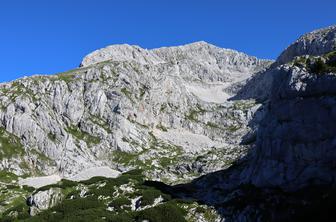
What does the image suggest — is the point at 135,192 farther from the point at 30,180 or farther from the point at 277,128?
the point at 30,180

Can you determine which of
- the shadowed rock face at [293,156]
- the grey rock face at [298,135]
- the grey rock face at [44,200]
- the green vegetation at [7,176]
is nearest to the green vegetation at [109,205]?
the grey rock face at [44,200]

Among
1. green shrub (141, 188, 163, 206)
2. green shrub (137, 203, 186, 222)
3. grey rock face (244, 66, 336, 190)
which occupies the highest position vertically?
grey rock face (244, 66, 336, 190)

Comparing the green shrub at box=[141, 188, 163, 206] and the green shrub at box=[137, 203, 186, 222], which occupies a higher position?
the green shrub at box=[141, 188, 163, 206]

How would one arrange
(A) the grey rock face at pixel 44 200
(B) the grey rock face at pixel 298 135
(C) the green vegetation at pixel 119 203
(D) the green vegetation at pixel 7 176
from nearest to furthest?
1. (B) the grey rock face at pixel 298 135
2. (C) the green vegetation at pixel 119 203
3. (A) the grey rock face at pixel 44 200
4. (D) the green vegetation at pixel 7 176

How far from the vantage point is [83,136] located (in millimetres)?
192750

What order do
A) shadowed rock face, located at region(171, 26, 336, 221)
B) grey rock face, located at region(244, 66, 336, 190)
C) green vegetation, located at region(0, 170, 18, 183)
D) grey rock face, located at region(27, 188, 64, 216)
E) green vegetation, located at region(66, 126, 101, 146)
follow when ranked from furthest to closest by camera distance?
green vegetation, located at region(66, 126, 101, 146), green vegetation, located at region(0, 170, 18, 183), grey rock face, located at region(27, 188, 64, 216), grey rock face, located at region(244, 66, 336, 190), shadowed rock face, located at region(171, 26, 336, 221)

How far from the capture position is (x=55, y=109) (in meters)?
198

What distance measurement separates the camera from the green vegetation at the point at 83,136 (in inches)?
7500

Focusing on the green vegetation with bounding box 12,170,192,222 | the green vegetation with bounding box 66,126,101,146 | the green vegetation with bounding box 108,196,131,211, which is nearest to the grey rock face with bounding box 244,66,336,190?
the green vegetation with bounding box 12,170,192,222

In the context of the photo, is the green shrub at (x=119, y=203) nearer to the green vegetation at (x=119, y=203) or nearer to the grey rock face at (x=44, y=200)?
the green vegetation at (x=119, y=203)

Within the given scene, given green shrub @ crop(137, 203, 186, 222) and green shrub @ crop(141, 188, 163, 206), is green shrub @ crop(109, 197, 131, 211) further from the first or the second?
green shrub @ crop(137, 203, 186, 222)

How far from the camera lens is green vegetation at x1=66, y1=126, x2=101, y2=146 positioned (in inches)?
7500

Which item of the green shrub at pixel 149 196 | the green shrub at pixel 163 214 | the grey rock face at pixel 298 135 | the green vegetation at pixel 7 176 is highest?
the grey rock face at pixel 298 135

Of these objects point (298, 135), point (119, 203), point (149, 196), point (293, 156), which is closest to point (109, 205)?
point (119, 203)
